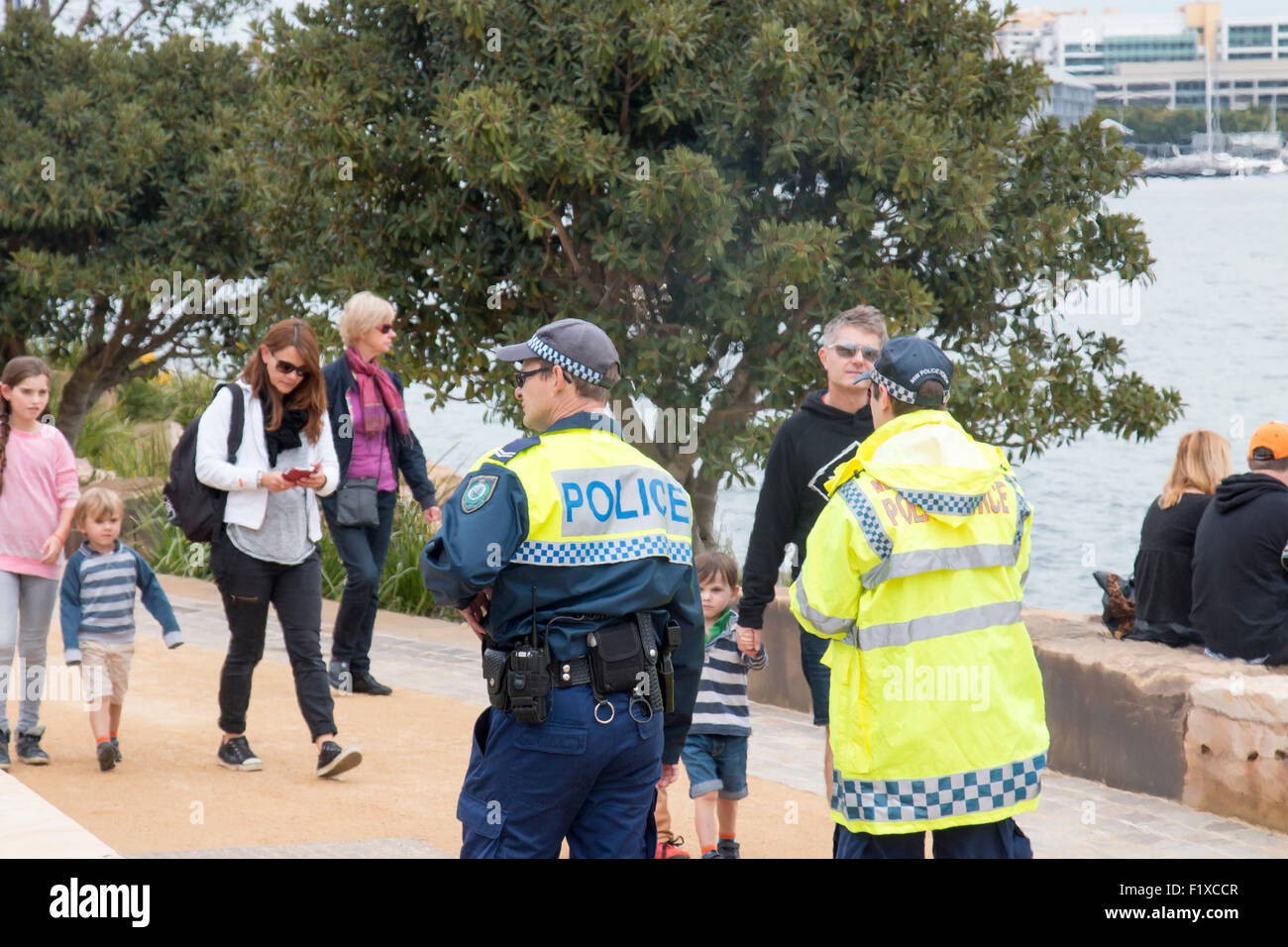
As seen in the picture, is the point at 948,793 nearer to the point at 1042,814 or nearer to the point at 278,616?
the point at 1042,814

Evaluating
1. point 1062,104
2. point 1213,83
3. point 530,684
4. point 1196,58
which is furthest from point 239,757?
point 1196,58

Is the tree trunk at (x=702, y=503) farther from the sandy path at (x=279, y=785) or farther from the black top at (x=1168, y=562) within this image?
the black top at (x=1168, y=562)

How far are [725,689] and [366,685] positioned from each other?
3.08m

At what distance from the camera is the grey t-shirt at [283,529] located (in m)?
5.67

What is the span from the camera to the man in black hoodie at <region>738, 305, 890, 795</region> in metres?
4.91

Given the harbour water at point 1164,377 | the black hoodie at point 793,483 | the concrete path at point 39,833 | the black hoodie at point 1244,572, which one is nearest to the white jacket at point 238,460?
the concrete path at point 39,833

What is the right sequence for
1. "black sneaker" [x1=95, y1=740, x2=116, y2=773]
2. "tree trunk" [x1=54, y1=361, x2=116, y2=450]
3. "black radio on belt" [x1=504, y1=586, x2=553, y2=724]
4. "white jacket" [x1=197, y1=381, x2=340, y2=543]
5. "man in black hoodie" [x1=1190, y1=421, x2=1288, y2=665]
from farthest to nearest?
"tree trunk" [x1=54, y1=361, x2=116, y2=450] < "man in black hoodie" [x1=1190, y1=421, x2=1288, y2=665] < "black sneaker" [x1=95, y1=740, x2=116, y2=773] < "white jacket" [x1=197, y1=381, x2=340, y2=543] < "black radio on belt" [x1=504, y1=586, x2=553, y2=724]

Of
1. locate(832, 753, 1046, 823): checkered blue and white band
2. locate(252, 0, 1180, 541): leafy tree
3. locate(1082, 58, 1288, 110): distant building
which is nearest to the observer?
locate(832, 753, 1046, 823): checkered blue and white band

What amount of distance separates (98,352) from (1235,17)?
63131 mm

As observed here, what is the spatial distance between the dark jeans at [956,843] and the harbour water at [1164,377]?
6.38 metres

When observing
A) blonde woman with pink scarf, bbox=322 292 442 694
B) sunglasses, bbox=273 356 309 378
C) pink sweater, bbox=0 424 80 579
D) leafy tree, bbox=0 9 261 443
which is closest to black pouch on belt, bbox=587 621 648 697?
sunglasses, bbox=273 356 309 378

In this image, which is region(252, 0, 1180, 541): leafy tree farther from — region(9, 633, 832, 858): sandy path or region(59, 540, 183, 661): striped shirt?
region(59, 540, 183, 661): striped shirt

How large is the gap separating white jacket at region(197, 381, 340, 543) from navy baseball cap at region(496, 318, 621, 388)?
2458 mm
